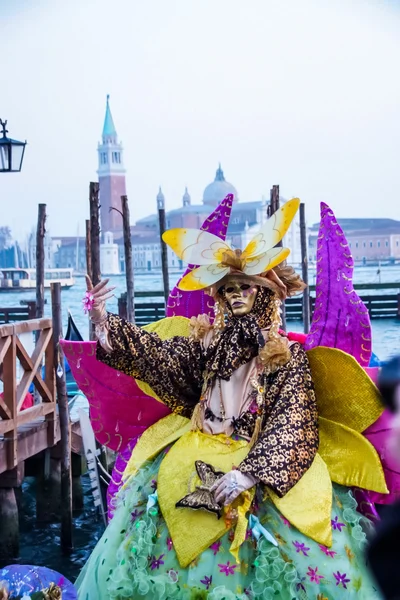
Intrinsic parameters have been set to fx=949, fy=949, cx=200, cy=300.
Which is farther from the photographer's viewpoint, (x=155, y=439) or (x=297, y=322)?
(x=297, y=322)

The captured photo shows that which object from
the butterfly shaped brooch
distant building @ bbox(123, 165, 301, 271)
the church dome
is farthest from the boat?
the butterfly shaped brooch

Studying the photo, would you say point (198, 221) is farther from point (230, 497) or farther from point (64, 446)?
point (230, 497)

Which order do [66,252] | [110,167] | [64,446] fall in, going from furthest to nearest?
1. [110,167]
2. [66,252]
3. [64,446]

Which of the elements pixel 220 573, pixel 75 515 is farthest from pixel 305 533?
pixel 75 515

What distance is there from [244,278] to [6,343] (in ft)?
9.09

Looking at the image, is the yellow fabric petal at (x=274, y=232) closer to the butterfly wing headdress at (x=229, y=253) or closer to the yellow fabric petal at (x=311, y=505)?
the butterfly wing headdress at (x=229, y=253)

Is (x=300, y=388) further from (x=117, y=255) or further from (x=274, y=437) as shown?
(x=117, y=255)

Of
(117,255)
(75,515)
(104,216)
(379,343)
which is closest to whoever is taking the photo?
(75,515)

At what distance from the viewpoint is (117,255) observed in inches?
2963

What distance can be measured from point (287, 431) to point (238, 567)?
49 centimetres

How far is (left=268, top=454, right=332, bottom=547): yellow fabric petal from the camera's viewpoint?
3.04 m

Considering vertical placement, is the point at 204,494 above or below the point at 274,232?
below

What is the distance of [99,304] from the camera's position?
11.0 feet

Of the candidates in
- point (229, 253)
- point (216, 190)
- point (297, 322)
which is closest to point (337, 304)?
Answer: point (229, 253)
